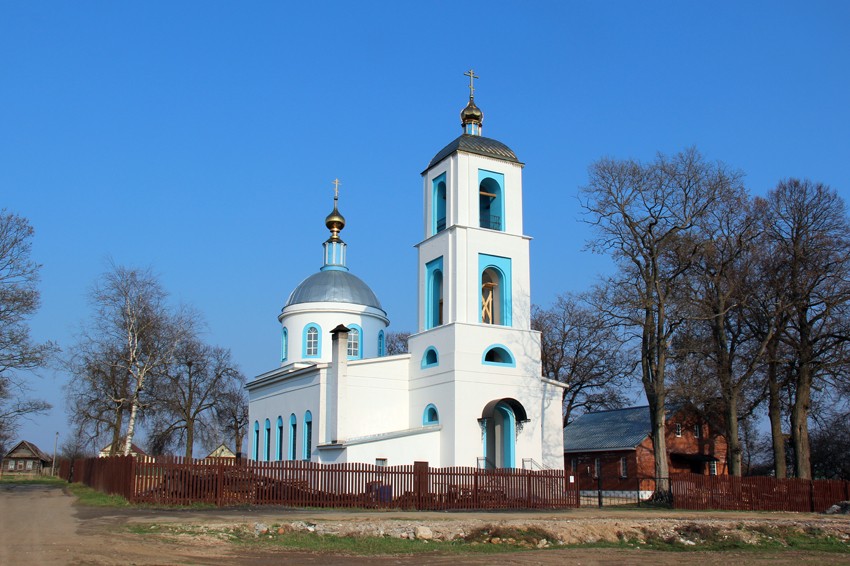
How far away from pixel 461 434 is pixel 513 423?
202 centimetres

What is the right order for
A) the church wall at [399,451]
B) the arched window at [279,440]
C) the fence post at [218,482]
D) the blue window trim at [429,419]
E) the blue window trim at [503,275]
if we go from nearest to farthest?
the fence post at [218,482] → the church wall at [399,451] → the blue window trim at [429,419] → the blue window trim at [503,275] → the arched window at [279,440]

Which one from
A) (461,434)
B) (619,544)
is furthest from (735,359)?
(619,544)

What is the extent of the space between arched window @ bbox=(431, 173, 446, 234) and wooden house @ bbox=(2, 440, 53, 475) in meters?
80.1

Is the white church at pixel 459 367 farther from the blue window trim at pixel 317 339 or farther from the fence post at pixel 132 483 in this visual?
the fence post at pixel 132 483

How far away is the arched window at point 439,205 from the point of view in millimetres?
31719

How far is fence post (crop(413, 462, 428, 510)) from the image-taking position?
2341 cm

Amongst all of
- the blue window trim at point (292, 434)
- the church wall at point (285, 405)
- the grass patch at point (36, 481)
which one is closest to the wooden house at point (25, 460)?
the grass patch at point (36, 481)

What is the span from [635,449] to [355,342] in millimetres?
14134

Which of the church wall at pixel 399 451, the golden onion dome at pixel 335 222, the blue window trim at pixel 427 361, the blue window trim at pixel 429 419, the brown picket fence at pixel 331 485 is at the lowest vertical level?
the brown picket fence at pixel 331 485

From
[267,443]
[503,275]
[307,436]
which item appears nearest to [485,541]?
[503,275]

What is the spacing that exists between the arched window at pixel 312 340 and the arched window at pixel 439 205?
919cm

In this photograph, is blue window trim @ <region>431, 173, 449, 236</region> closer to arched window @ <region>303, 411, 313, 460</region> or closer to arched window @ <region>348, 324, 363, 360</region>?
arched window @ <region>348, 324, 363, 360</region>

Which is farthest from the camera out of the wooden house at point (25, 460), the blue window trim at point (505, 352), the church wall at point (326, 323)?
the wooden house at point (25, 460)

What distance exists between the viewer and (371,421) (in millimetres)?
30078
